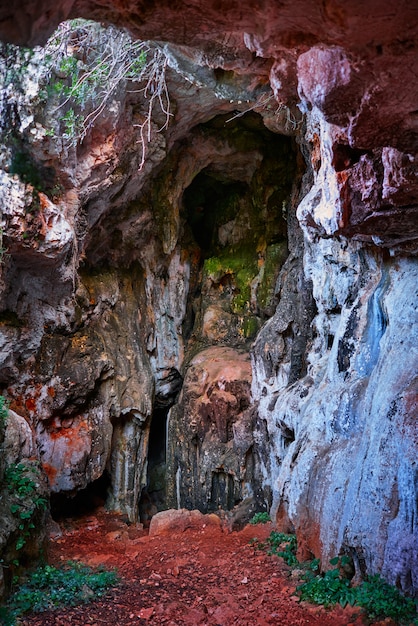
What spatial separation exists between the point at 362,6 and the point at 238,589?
555cm

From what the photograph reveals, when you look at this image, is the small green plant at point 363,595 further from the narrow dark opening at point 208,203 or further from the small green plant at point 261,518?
the narrow dark opening at point 208,203

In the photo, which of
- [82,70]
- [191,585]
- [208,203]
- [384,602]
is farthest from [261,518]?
[208,203]

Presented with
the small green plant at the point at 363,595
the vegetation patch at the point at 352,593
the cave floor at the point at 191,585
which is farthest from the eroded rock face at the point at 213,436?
the small green plant at the point at 363,595

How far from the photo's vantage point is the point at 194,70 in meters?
5.06

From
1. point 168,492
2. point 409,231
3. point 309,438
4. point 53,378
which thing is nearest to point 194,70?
point 409,231

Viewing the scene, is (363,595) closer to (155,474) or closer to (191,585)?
(191,585)

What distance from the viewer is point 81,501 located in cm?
1107

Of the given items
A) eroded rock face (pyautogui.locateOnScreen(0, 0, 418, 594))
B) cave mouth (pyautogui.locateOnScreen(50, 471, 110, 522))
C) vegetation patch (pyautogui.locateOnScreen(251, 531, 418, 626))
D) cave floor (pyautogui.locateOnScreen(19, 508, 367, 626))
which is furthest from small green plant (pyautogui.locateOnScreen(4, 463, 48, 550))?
cave mouth (pyautogui.locateOnScreen(50, 471, 110, 522))

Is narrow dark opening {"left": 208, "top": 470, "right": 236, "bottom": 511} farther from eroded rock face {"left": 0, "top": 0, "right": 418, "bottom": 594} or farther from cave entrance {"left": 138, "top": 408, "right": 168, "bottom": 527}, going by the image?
cave entrance {"left": 138, "top": 408, "right": 168, "bottom": 527}

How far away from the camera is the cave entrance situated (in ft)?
41.5

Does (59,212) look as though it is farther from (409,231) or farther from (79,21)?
(409,231)

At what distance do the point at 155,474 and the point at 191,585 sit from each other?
8405 millimetres

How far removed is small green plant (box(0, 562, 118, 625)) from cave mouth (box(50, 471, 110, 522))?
4290 mm

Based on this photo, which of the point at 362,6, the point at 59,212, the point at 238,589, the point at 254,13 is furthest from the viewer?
the point at 59,212
